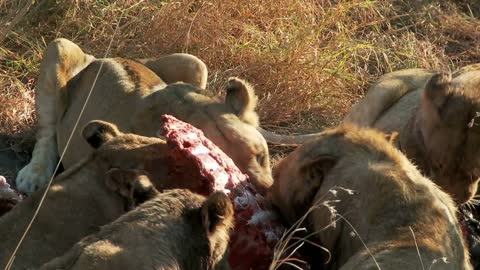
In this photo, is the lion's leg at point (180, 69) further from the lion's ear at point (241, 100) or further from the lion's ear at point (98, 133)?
the lion's ear at point (98, 133)

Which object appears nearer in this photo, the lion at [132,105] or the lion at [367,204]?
the lion at [367,204]

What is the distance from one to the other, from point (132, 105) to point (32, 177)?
33.3 inches

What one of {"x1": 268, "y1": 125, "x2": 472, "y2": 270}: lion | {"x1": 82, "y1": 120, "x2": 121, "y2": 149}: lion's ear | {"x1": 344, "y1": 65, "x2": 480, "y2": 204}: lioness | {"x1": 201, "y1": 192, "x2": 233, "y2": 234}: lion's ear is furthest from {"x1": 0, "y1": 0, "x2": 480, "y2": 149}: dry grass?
{"x1": 201, "y1": 192, "x2": 233, "y2": 234}: lion's ear

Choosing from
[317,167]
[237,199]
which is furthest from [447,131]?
[237,199]

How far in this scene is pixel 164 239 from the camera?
4.16 meters

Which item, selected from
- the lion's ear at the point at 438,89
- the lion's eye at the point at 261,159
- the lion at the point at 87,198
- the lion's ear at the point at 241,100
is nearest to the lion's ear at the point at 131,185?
the lion at the point at 87,198

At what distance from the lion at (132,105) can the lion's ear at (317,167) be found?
70 cm

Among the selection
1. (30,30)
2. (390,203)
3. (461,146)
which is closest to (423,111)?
(461,146)

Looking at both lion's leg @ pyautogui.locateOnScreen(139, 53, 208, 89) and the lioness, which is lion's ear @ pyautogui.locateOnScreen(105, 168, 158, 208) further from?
lion's leg @ pyautogui.locateOnScreen(139, 53, 208, 89)

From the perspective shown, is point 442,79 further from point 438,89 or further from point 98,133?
point 98,133

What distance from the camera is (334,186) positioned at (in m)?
5.06

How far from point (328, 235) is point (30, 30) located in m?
4.53

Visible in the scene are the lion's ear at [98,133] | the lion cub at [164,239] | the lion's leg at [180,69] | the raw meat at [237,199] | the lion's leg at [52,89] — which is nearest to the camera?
the lion cub at [164,239]

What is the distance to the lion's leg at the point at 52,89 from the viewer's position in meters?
7.75
